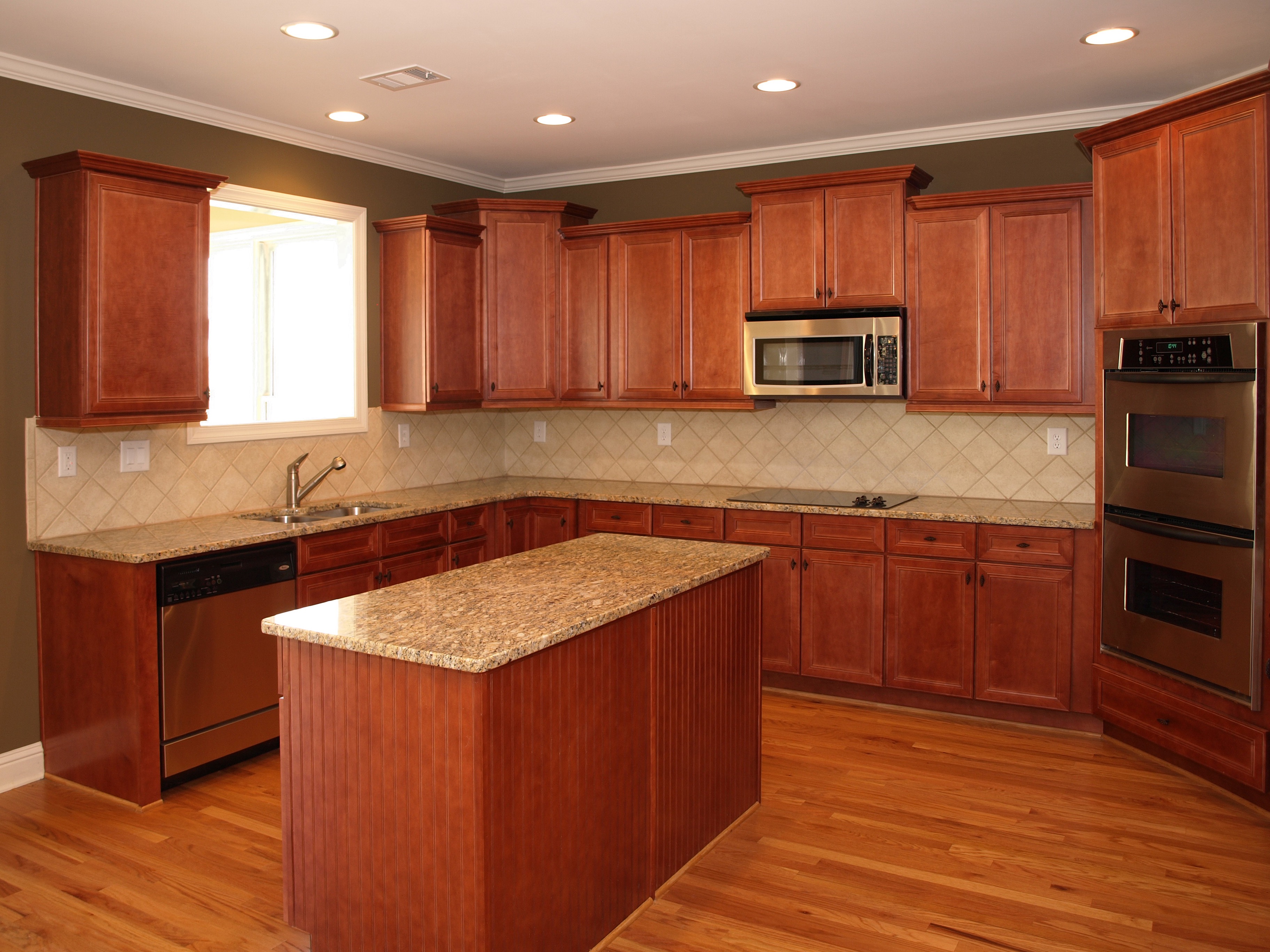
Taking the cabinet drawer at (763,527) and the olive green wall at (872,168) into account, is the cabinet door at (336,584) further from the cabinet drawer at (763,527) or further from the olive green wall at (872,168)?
the olive green wall at (872,168)

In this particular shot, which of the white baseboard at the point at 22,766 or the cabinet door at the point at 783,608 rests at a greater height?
the cabinet door at the point at 783,608

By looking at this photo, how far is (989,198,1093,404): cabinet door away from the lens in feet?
13.6

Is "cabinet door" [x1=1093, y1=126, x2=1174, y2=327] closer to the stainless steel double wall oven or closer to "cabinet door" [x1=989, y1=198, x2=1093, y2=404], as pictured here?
the stainless steel double wall oven

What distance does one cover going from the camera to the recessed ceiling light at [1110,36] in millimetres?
3260

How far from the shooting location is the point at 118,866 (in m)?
2.99

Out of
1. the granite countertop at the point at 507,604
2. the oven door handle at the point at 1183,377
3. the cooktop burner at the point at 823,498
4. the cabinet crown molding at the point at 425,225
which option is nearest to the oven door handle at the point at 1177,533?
the oven door handle at the point at 1183,377

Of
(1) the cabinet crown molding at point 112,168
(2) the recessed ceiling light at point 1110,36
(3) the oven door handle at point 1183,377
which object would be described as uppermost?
(2) the recessed ceiling light at point 1110,36

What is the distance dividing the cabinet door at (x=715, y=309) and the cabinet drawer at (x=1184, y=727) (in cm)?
212

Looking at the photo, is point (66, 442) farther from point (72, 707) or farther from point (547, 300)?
point (547, 300)

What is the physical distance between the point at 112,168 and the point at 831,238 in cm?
294

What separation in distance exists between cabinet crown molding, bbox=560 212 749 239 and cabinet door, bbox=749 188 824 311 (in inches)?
4.5

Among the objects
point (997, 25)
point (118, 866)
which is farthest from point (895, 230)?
point (118, 866)

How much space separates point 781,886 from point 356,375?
3280 millimetres

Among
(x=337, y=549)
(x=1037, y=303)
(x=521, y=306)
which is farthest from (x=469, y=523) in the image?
(x=1037, y=303)
